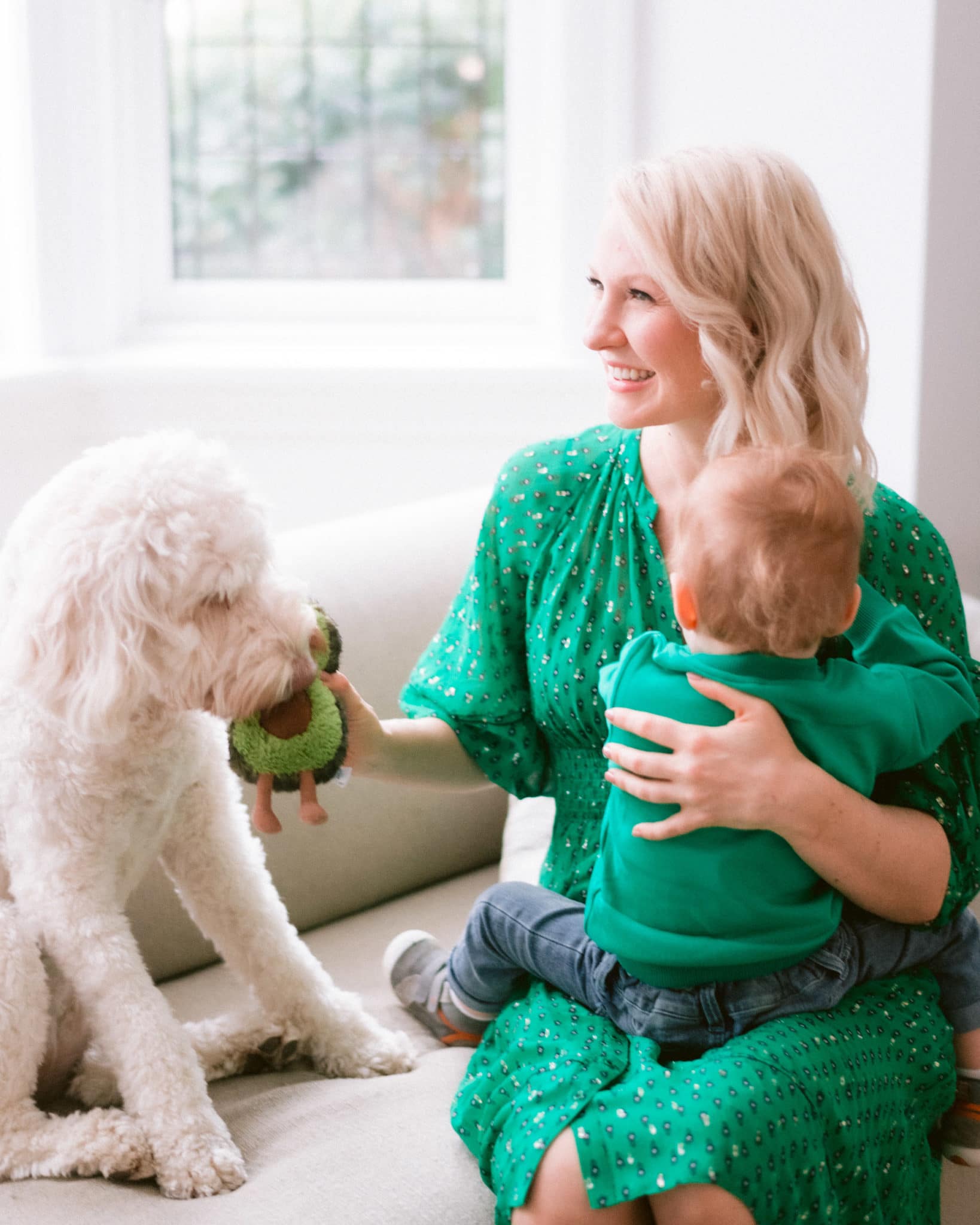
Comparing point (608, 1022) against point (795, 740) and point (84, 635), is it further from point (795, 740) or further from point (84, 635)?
point (84, 635)

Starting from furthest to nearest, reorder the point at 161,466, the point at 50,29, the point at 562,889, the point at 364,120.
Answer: the point at 364,120
the point at 50,29
the point at 562,889
the point at 161,466

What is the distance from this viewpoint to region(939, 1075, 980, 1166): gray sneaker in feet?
4.34

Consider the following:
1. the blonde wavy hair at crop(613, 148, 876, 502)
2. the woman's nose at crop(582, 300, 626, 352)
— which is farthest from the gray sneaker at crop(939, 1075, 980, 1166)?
the woman's nose at crop(582, 300, 626, 352)

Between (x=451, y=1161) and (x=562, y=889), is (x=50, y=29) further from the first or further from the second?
(x=451, y=1161)

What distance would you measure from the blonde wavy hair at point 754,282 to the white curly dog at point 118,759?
49cm

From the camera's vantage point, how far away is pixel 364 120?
9.82 feet

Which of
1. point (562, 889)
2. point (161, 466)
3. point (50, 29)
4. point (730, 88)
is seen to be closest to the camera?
point (161, 466)

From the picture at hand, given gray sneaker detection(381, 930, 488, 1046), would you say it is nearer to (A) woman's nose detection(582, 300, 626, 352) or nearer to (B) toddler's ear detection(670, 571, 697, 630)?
(B) toddler's ear detection(670, 571, 697, 630)

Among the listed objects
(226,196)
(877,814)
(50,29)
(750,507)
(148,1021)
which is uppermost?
(50,29)

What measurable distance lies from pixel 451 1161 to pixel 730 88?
6.15 feet

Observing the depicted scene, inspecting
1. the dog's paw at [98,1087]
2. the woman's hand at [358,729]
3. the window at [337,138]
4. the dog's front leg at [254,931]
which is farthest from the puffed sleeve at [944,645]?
the window at [337,138]

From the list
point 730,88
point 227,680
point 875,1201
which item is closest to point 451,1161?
point 875,1201

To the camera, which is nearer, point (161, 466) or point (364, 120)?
point (161, 466)

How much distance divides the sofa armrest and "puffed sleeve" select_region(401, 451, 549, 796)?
0.31 m
